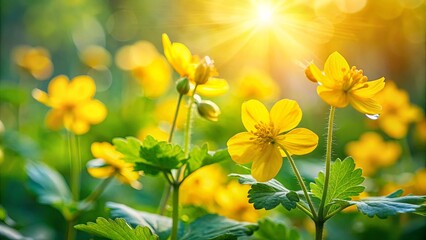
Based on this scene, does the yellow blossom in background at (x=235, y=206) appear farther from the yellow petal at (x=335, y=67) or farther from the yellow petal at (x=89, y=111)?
the yellow petal at (x=335, y=67)

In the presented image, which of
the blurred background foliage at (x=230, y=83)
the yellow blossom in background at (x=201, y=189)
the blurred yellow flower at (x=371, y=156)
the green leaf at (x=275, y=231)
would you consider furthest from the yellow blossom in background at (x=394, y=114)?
the green leaf at (x=275, y=231)

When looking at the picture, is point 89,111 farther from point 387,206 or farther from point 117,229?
point 387,206

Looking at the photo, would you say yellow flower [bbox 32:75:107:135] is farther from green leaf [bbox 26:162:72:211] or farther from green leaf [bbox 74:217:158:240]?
green leaf [bbox 74:217:158:240]

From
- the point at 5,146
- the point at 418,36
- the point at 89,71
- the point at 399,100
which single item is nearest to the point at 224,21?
the point at 89,71

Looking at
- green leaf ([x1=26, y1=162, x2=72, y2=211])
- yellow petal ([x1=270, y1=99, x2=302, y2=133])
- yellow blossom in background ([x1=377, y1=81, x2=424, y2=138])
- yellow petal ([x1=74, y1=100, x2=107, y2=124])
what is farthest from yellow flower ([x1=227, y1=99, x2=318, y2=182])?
yellow blossom in background ([x1=377, y1=81, x2=424, y2=138])

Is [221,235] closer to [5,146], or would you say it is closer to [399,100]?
[5,146]
